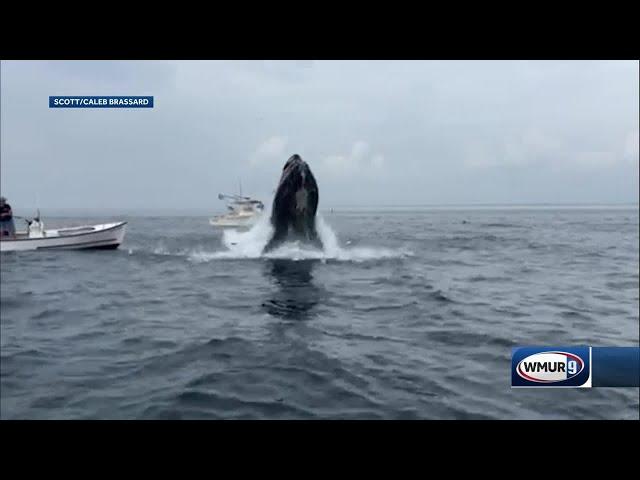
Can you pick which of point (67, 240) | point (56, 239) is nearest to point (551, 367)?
point (67, 240)

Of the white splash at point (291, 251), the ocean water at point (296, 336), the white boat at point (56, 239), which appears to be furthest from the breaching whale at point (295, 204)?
the white boat at point (56, 239)

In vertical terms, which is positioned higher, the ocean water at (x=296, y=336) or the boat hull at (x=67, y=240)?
the boat hull at (x=67, y=240)

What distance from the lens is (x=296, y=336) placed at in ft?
32.3

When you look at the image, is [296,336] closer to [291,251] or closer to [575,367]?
[575,367]

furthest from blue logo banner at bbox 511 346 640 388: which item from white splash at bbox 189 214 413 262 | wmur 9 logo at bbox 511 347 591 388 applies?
white splash at bbox 189 214 413 262

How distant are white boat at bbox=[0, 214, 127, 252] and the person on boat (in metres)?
0.39

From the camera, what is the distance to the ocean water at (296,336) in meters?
6.29

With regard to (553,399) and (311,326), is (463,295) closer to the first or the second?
(311,326)

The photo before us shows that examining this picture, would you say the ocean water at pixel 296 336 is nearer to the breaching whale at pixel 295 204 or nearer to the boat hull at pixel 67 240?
the breaching whale at pixel 295 204

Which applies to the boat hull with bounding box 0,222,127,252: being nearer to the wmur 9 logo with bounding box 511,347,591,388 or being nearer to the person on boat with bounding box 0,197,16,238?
the person on boat with bounding box 0,197,16,238

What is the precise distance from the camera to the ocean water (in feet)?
20.6

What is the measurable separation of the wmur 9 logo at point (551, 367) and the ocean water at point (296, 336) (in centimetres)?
152
